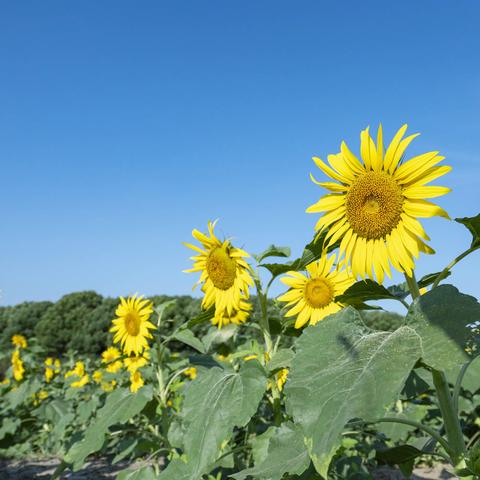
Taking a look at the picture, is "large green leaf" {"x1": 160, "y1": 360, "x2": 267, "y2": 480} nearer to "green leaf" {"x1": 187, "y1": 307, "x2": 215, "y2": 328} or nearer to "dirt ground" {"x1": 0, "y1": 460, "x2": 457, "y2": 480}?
"green leaf" {"x1": 187, "y1": 307, "x2": 215, "y2": 328}

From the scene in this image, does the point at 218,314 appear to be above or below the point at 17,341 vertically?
below

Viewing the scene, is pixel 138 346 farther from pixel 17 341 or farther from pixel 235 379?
pixel 17 341

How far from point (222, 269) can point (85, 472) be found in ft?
17.2

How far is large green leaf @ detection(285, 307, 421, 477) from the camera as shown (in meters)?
1.09

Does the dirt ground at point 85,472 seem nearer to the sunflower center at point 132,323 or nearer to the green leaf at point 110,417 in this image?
the sunflower center at point 132,323

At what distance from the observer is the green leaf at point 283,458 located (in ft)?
5.64

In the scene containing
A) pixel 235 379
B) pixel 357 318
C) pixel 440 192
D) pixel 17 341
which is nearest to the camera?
pixel 357 318

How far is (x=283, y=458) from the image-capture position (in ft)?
6.10

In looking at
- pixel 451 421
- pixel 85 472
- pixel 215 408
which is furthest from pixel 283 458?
pixel 85 472

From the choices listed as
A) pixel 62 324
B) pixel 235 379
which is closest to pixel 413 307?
pixel 235 379

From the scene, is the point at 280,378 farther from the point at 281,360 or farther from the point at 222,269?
the point at 281,360

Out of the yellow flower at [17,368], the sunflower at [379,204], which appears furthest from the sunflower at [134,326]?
the yellow flower at [17,368]

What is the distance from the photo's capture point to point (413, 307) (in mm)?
1390

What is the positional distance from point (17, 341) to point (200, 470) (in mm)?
7144
